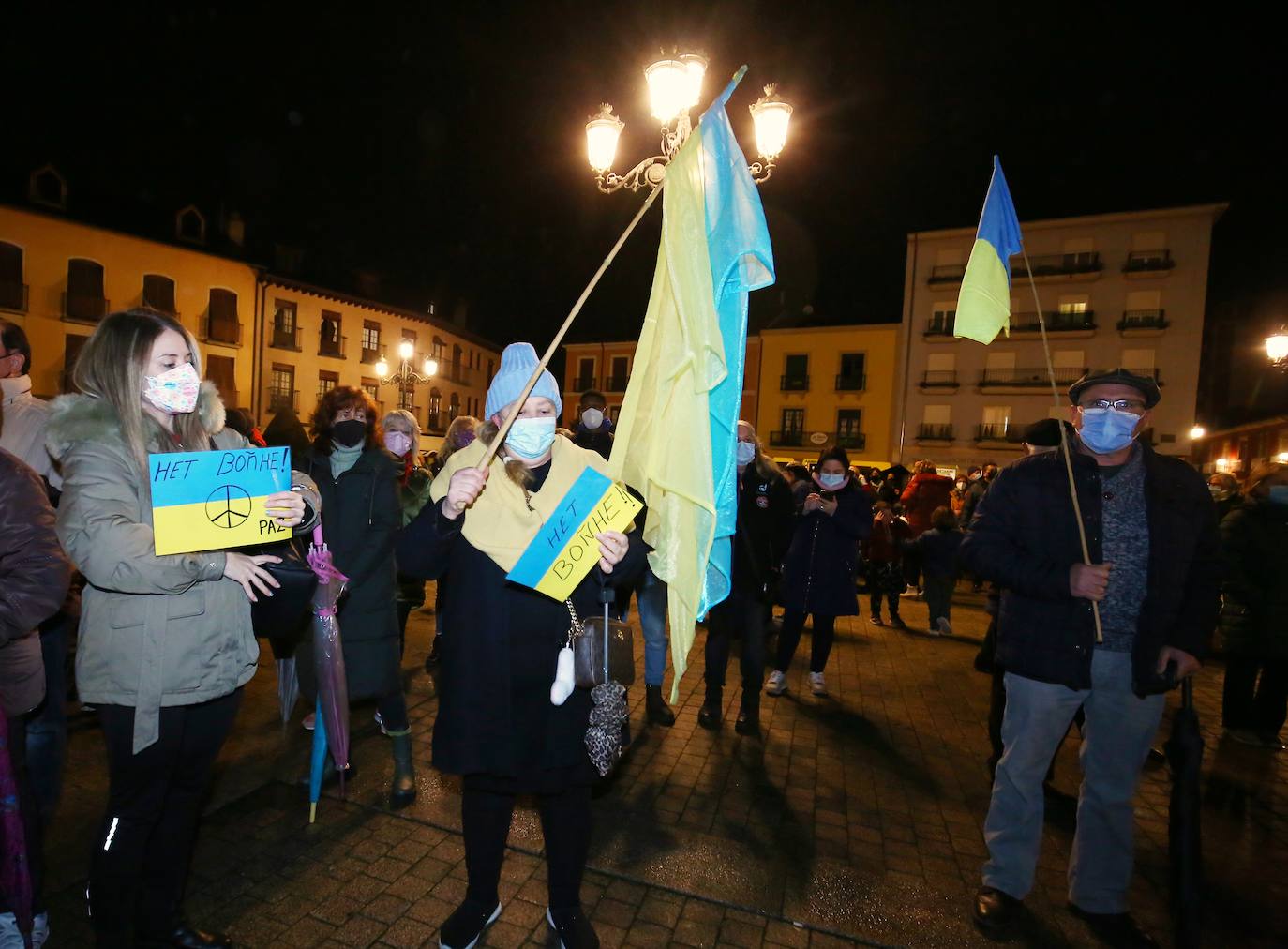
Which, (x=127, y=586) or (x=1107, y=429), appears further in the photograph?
(x=1107, y=429)

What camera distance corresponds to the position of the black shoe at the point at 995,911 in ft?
9.50

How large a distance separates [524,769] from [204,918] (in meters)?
1.59

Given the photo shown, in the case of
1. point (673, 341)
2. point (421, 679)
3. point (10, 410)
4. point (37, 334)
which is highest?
point (37, 334)

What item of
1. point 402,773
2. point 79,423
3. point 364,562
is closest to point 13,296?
point 364,562

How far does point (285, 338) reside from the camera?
31.4 metres

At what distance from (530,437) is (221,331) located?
32.2 meters

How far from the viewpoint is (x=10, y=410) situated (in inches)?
126

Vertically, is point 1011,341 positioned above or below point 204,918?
above

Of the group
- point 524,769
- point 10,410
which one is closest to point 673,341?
point 524,769

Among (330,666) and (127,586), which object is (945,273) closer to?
(330,666)

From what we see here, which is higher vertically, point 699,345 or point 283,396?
point 283,396

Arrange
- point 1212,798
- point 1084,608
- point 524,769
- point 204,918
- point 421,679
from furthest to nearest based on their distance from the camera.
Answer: point 421,679
point 1212,798
point 1084,608
point 204,918
point 524,769

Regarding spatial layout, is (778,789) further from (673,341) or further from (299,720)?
(299,720)

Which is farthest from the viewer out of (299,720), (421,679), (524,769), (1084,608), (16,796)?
(421,679)
